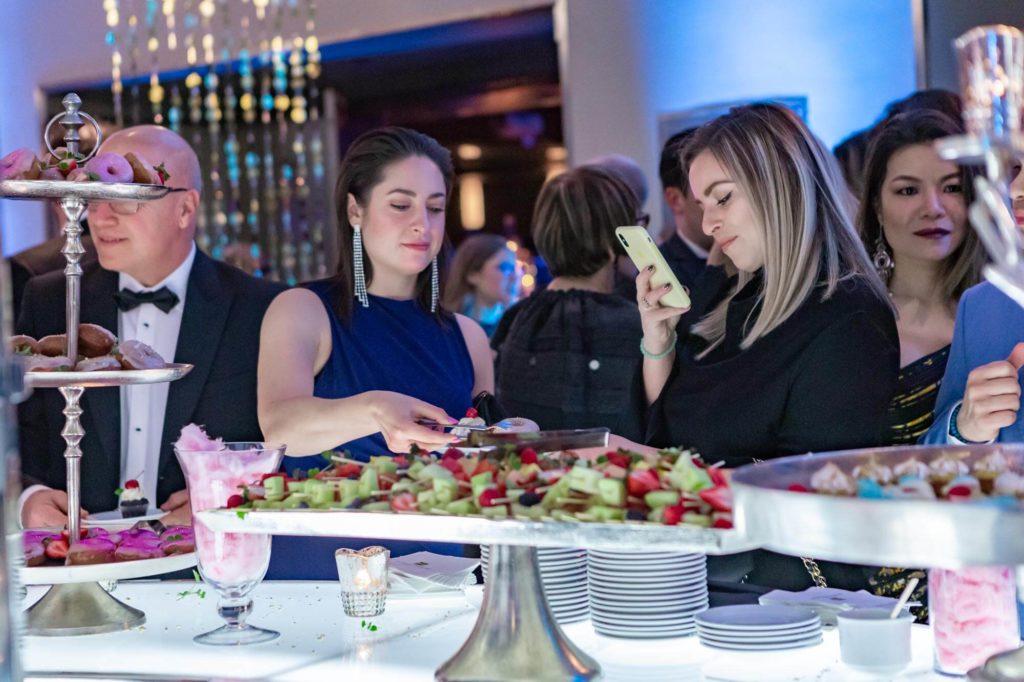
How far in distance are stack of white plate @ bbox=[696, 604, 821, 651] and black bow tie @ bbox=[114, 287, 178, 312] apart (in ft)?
6.65

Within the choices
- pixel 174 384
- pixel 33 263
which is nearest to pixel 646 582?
pixel 174 384

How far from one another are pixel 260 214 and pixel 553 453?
710cm

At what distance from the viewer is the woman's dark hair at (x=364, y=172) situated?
3301 millimetres

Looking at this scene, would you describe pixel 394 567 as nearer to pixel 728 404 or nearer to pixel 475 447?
pixel 475 447

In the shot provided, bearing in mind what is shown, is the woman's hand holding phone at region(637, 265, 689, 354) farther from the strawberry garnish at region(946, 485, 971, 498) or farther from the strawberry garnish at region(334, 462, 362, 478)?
the strawberry garnish at region(946, 485, 971, 498)

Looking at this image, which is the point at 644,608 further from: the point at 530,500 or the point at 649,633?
the point at 530,500

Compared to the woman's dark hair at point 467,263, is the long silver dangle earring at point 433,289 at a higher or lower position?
lower

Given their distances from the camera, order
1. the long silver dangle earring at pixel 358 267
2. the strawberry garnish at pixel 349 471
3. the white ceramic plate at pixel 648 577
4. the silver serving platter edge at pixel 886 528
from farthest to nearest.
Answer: the long silver dangle earring at pixel 358 267
the strawberry garnish at pixel 349 471
the white ceramic plate at pixel 648 577
the silver serving platter edge at pixel 886 528

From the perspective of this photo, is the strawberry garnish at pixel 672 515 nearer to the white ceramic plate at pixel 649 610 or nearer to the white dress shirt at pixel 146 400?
the white ceramic plate at pixel 649 610

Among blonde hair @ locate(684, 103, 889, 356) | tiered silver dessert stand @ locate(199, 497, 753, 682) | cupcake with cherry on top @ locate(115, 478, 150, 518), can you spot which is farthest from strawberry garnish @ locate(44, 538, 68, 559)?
blonde hair @ locate(684, 103, 889, 356)

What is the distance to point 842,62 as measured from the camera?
6.04m

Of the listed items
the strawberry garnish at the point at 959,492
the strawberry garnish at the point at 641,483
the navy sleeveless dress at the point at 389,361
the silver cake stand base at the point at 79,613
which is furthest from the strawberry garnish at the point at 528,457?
the navy sleeveless dress at the point at 389,361

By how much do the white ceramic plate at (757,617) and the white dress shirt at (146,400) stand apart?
1825 mm

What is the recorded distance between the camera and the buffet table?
186 cm
